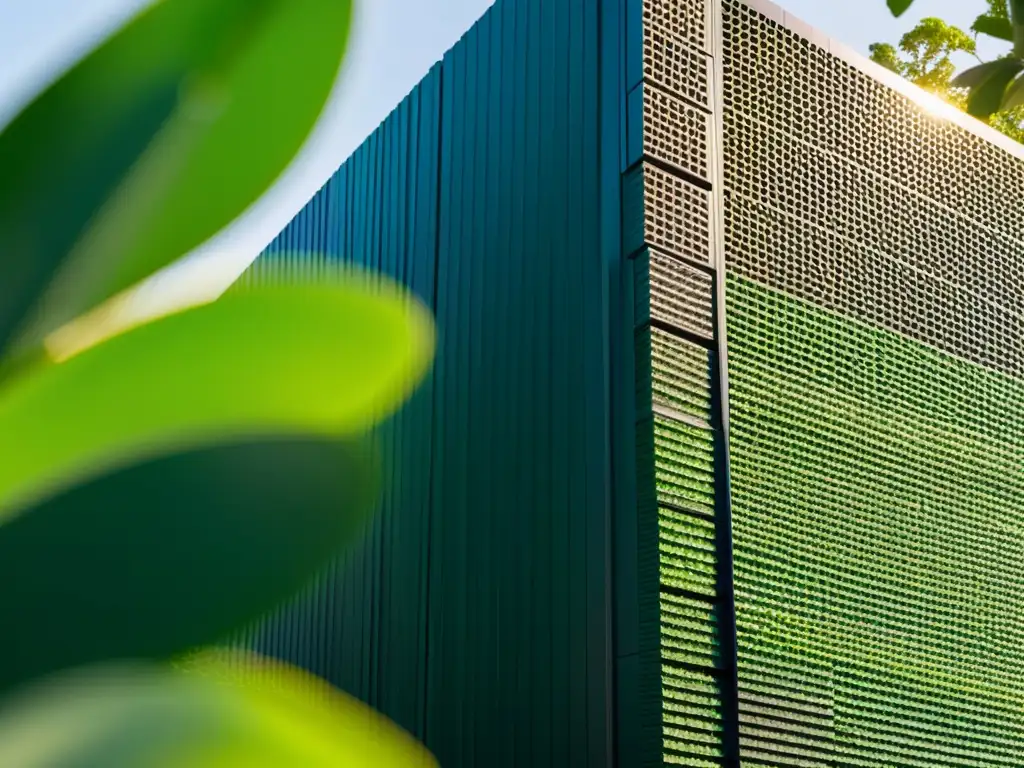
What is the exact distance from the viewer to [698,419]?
3941mm

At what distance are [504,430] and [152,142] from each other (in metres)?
4.22

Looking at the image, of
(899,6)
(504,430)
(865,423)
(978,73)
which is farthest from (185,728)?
(978,73)

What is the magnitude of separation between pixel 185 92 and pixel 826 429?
426 cm

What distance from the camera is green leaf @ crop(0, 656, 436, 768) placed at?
23 cm

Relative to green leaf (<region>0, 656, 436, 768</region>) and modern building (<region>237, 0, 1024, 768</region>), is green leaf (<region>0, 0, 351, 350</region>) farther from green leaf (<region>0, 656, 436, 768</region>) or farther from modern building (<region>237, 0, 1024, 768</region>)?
modern building (<region>237, 0, 1024, 768</region>)

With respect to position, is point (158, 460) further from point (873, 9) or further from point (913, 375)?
point (913, 375)

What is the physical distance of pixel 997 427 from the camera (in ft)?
17.0

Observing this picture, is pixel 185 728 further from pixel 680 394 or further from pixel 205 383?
pixel 680 394

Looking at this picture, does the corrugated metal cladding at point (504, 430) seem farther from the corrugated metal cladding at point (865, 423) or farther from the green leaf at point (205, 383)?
the green leaf at point (205, 383)

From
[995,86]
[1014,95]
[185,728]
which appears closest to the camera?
[185,728]

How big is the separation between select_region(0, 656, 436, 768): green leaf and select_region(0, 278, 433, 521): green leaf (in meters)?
0.04

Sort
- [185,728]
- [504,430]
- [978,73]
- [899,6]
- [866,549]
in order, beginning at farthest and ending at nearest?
1. [978,73]
2. [504,430]
3. [866,549]
4. [899,6]
5. [185,728]

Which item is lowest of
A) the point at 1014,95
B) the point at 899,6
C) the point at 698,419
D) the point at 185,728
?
the point at 185,728

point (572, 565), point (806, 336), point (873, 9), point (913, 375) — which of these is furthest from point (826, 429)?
point (873, 9)
